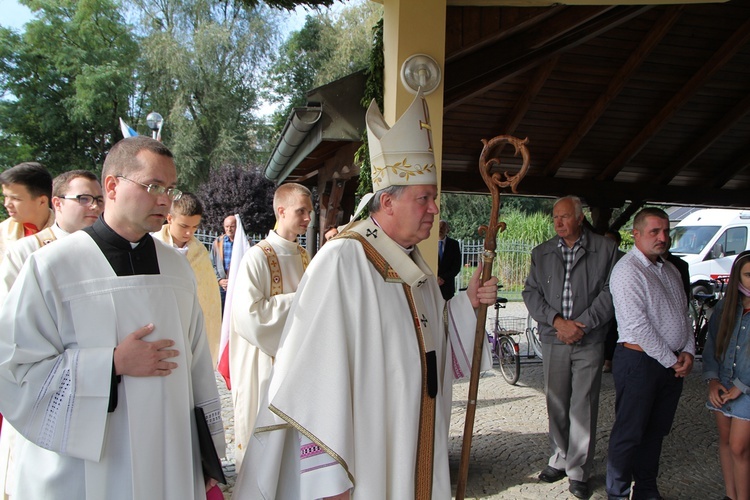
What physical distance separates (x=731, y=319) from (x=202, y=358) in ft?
10.9

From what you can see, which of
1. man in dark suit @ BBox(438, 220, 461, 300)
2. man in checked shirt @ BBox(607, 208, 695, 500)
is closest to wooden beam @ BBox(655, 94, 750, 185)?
man in dark suit @ BBox(438, 220, 461, 300)

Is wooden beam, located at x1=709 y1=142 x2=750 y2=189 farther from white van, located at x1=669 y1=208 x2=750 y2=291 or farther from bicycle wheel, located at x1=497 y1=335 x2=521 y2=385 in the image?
white van, located at x1=669 y1=208 x2=750 y2=291

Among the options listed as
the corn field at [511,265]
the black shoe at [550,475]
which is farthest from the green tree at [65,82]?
the black shoe at [550,475]

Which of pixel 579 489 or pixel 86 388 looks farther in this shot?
pixel 579 489

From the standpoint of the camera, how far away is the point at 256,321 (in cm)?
370

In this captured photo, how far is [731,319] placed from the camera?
12.5 ft

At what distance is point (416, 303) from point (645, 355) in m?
2.15

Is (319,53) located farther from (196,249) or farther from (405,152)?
(405,152)

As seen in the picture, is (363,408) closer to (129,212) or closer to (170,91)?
(129,212)

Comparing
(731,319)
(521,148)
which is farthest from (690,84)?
(521,148)

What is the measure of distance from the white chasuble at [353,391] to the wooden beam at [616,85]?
5245mm

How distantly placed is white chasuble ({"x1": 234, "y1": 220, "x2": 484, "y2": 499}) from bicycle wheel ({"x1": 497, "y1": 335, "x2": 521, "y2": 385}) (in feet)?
17.6

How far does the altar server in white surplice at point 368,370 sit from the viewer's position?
2158 mm

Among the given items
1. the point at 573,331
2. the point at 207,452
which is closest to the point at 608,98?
the point at 573,331
